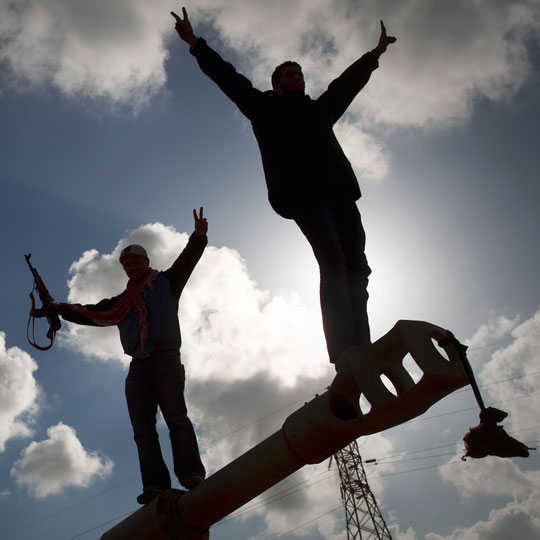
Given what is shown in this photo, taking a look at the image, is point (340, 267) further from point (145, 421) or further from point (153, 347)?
point (145, 421)

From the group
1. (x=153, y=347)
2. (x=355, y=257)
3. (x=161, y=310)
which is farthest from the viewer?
(x=161, y=310)

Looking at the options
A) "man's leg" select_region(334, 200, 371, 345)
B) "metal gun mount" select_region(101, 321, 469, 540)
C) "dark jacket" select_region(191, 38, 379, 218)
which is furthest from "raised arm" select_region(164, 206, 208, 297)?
"metal gun mount" select_region(101, 321, 469, 540)

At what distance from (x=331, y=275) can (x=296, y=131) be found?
4.03 ft

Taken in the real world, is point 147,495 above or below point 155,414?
below

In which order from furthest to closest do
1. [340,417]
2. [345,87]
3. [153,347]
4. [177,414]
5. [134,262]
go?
[134,262] → [153,347] → [345,87] → [177,414] → [340,417]

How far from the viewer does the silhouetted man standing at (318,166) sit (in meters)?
3.59

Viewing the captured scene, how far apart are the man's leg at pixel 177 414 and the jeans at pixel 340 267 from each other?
1486mm

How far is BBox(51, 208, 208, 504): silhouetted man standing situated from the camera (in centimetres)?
418

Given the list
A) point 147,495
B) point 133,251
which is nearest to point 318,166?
point 133,251

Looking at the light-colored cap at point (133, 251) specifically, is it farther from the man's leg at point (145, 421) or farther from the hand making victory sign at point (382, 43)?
the hand making victory sign at point (382, 43)

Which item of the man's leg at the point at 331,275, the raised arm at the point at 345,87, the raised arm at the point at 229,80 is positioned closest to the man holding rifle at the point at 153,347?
the raised arm at the point at 229,80

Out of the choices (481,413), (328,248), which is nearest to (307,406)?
(481,413)

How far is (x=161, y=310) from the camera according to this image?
16.0ft

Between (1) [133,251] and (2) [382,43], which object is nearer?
(2) [382,43]
